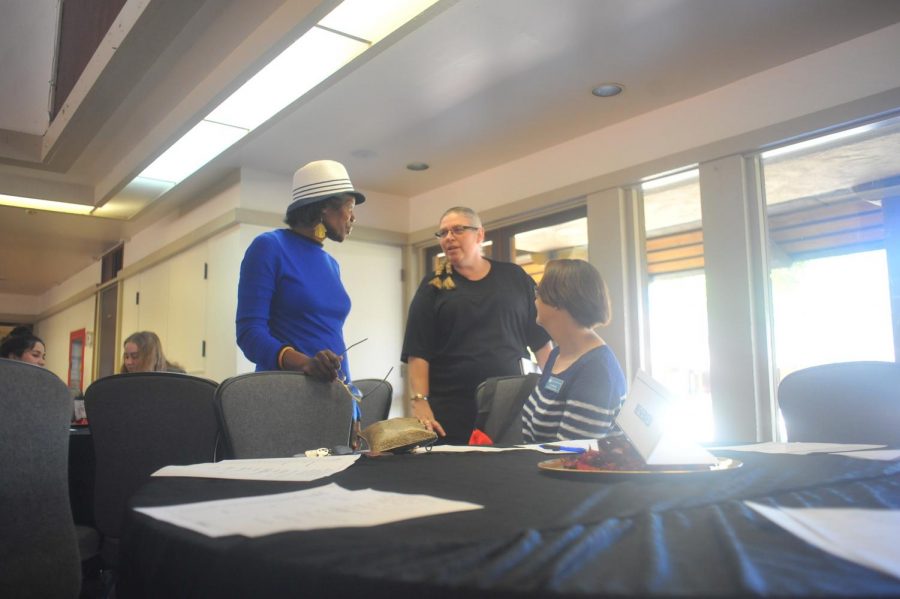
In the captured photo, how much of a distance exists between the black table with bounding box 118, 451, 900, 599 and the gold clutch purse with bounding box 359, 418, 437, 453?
1.27ft

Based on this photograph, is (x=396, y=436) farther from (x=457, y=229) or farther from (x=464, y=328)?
(x=457, y=229)

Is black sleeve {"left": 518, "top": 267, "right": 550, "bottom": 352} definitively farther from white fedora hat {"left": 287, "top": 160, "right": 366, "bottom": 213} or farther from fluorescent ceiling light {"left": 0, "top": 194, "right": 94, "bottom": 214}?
fluorescent ceiling light {"left": 0, "top": 194, "right": 94, "bottom": 214}

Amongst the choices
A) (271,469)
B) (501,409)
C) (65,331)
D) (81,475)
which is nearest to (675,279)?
(501,409)

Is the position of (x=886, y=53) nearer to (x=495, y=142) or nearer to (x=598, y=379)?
(x=495, y=142)

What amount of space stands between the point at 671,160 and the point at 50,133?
160 inches

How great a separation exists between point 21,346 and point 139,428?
9.42 feet

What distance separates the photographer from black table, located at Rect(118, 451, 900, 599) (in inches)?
16.6

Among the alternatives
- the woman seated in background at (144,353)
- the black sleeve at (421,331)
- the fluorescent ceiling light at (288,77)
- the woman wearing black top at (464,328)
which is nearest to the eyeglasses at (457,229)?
the woman wearing black top at (464,328)

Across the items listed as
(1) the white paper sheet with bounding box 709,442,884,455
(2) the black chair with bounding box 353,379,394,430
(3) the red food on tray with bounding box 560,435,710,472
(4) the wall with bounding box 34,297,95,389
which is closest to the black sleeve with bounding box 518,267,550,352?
(2) the black chair with bounding box 353,379,394,430

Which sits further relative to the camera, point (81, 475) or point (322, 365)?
point (81, 475)

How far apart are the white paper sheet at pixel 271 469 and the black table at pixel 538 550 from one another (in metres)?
0.09

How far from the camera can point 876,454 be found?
1.11m

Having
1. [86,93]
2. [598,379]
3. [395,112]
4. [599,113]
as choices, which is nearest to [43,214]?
[86,93]

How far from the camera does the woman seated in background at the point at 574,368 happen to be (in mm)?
1604
